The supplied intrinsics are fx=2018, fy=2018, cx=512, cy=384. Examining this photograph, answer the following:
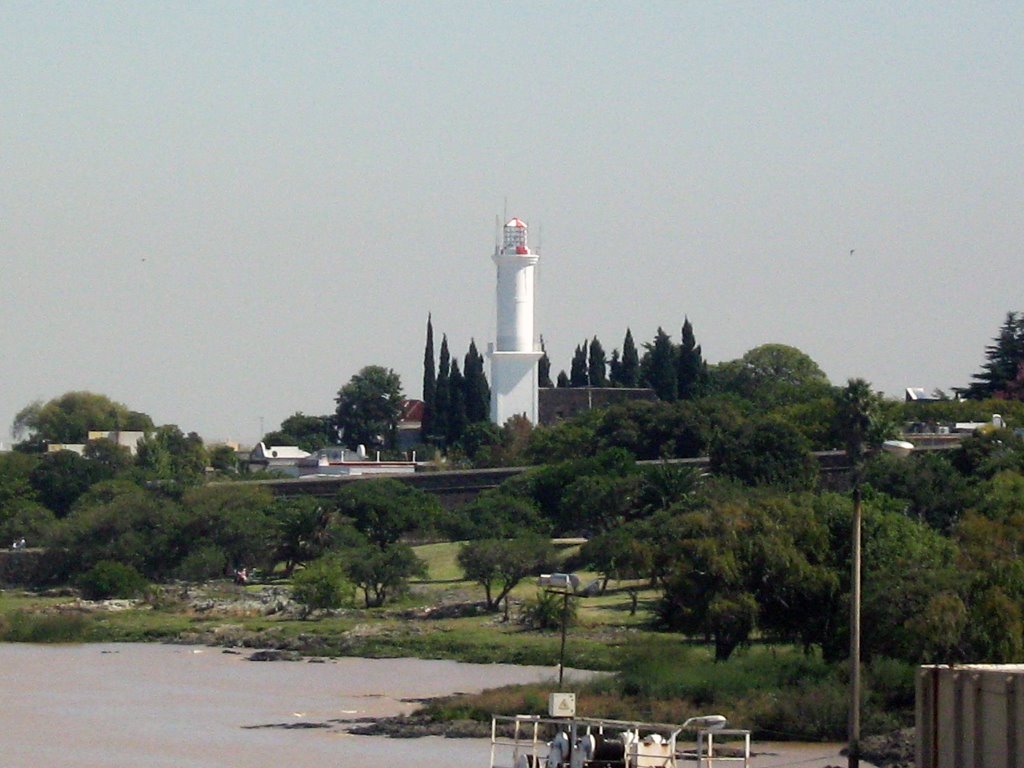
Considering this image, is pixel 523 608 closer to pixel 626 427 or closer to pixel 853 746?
pixel 626 427

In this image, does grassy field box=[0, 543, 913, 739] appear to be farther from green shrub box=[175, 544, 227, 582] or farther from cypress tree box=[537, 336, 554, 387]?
cypress tree box=[537, 336, 554, 387]

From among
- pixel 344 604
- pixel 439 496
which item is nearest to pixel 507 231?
pixel 439 496

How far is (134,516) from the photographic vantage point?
7262 cm

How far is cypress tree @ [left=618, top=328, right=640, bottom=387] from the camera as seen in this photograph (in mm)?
112938

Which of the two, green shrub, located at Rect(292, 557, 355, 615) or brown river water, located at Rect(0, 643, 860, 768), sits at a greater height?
green shrub, located at Rect(292, 557, 355, 615)

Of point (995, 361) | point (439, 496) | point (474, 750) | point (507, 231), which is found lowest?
point (474, 750)

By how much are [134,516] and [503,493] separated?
13.4 meters

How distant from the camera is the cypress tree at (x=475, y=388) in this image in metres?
106

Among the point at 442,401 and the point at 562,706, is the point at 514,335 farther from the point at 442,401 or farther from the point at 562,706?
the point at 562,706

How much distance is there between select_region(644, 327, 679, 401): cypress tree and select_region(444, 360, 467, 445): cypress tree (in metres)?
10.1

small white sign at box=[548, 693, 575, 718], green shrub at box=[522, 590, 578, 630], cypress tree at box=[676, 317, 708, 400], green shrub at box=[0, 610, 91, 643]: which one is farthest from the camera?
cypress tree at box=[676, 317, 708, 400]

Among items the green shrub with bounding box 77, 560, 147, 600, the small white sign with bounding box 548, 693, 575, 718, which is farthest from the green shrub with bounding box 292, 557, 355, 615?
the small white sign with bounding box 548, 693, 575, 718

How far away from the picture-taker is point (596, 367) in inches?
4606

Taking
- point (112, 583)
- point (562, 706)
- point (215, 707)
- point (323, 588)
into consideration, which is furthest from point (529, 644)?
point (562, 706)
